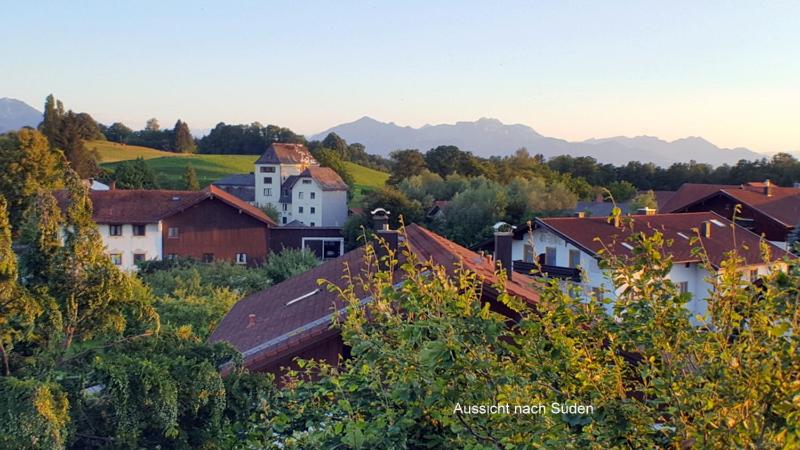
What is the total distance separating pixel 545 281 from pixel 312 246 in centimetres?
3908

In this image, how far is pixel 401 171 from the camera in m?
72.6

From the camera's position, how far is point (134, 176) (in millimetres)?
62406

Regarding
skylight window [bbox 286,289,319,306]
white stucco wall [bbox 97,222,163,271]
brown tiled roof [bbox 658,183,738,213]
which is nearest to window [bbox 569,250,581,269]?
skylight window [bbox 286,289,319,306]

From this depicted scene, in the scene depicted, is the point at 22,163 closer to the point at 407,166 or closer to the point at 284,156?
the point at 284,156

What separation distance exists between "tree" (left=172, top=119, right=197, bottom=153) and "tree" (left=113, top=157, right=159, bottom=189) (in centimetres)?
4256

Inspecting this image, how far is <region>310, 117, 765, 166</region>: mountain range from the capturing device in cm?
12381

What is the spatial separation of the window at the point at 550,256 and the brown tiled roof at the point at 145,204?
17.1 meters

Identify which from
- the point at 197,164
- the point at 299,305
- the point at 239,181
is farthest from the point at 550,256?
the point at 197,164

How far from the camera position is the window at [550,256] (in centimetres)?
2686

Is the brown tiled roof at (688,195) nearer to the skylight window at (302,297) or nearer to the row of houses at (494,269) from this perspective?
the row of houses at (494,269)

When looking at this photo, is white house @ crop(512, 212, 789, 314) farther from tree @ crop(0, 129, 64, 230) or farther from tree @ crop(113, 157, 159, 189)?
tree @ crop(113, 157, 159, 189)

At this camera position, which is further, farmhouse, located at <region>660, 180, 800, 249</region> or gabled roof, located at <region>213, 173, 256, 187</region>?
gabled roof, located at <region>213, 173, 256, 187</region>

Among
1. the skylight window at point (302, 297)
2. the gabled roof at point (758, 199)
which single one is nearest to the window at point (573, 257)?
the skylight window at point (302, 297)

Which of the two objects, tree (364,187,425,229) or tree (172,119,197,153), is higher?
tree (172,119,197,153)
